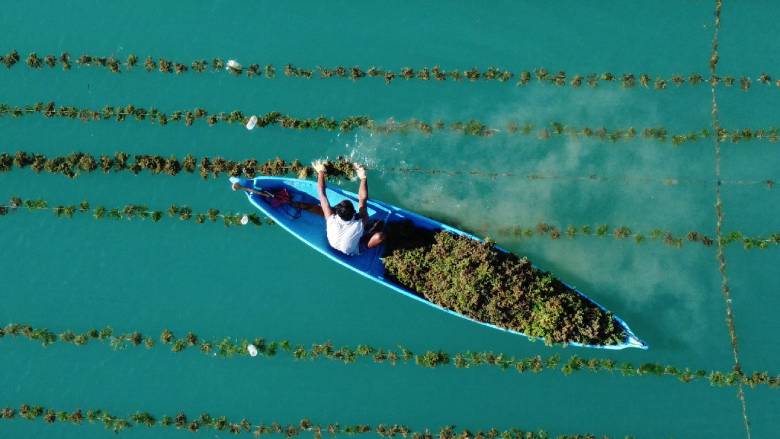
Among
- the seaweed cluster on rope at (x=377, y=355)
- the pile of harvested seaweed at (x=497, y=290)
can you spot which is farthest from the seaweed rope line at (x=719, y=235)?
the pile of harvested seaweed at (x=497, y=290)

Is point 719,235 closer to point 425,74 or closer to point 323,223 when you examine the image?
point 425,74

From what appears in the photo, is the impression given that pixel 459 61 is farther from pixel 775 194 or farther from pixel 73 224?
pixel 73 224

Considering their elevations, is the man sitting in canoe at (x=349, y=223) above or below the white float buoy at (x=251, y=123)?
below

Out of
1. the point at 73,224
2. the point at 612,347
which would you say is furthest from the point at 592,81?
the point at 73,224

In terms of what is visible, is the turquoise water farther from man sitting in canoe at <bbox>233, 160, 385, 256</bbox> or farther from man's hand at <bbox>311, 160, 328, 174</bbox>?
man sitting in canoe at <bbox>233, 160, 385, 256</bbox>

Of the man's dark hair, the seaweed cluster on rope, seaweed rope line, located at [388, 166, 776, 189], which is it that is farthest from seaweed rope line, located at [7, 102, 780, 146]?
the seaweed cluster on rope

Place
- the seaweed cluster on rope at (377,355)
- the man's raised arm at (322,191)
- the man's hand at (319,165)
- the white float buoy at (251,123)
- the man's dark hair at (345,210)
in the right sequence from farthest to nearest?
the white float buoy at (251,123) < the seaweed cluster on rope at (377,355) < the man's hand at (319,165) < the man's raised arm at (322,191) < the man's dark hair at (345,210)

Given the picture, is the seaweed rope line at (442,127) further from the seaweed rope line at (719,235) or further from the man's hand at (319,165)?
the man's hand at (319,165)
